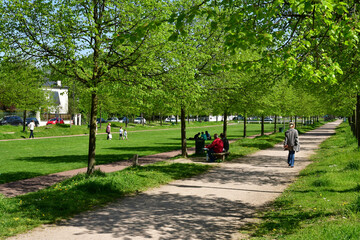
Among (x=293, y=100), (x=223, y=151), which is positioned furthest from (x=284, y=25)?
(x=293, y=100)

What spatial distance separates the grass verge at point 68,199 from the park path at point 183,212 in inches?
14.4

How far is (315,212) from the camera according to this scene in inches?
293

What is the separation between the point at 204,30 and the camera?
55.7 ft

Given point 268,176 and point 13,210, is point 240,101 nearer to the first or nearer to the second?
point 268,176

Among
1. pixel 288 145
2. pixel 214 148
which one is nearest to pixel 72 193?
pixel 214 148

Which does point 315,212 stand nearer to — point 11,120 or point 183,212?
point 183,212

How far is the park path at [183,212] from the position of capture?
21.6 feet

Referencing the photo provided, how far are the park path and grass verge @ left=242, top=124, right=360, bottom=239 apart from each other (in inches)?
18.9

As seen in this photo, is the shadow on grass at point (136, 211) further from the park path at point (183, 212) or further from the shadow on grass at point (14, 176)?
the shadow on grass at point (14, 176)

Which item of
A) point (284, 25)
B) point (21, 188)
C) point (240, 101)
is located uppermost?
point (284, 25)

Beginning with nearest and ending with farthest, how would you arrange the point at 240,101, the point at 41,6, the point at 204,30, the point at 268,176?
1. the point at 41,6
2. the point at 268,176
3. the point at 204,30
4. the point at 240,101

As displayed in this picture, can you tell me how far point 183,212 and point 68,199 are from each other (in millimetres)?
3031

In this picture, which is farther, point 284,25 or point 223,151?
point 223,151

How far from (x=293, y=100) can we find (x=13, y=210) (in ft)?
112
